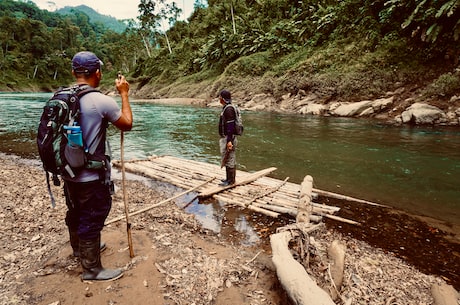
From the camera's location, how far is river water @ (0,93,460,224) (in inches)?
284

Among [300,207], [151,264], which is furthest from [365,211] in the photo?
[151,264]

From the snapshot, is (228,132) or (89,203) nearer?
(89,203)

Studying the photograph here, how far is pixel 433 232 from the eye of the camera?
16.8ft

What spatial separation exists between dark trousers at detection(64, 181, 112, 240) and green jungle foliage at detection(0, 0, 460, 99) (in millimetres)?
18891

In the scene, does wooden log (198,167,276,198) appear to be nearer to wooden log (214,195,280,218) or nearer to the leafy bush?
wooden log (214,195,280,218)

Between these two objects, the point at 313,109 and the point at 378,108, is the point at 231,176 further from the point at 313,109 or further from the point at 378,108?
the point at 313,109

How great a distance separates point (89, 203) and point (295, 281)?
217cm

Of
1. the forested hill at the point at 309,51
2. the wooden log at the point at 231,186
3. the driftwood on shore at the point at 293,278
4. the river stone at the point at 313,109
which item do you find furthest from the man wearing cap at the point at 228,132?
the river stone at the point at 313,109

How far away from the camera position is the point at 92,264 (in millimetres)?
2977

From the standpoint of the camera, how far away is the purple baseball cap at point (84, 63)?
2781 millimetres

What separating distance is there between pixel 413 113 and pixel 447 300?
15.3m

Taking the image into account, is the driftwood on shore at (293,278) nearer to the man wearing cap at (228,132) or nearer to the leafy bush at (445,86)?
the man wearing cap at (228,132)

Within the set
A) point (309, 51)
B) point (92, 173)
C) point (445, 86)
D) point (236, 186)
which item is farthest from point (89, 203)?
point (309, 51)

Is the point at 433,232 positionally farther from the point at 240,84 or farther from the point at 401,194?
the point at 240,84
